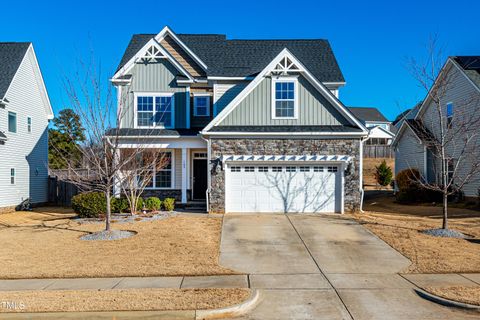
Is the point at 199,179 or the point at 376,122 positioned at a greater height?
the point at 376,122

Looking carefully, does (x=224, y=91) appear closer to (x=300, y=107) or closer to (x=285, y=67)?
(x=285, y=67)

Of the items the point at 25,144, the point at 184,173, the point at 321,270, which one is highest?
the point at 25,144

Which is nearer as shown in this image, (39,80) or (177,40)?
(177,40)

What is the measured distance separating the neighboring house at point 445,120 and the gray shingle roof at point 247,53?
19.0 ft

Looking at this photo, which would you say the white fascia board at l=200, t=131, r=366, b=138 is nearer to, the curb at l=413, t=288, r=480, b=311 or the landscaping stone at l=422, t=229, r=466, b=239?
the landscaping stone at l=422, t=229, r=466, b=239

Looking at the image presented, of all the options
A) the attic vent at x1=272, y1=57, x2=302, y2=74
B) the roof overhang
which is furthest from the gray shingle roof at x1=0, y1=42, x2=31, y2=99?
the attic vent at x1=272, y1=57, x2=302, y2=74

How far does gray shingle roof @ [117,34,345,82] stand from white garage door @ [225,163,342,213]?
18.4ft

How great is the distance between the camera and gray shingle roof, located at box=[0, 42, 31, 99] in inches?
816

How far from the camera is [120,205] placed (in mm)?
16984

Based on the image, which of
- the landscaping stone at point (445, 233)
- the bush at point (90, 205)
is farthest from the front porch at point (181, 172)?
the landscaping stone at point (445, 233)

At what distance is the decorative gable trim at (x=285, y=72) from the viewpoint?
1727cm

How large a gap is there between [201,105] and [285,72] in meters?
5.41

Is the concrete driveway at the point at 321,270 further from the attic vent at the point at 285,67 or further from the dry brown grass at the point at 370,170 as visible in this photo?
the dry brown grass at the point at 370,170

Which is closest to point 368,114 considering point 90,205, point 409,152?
point 409,152
